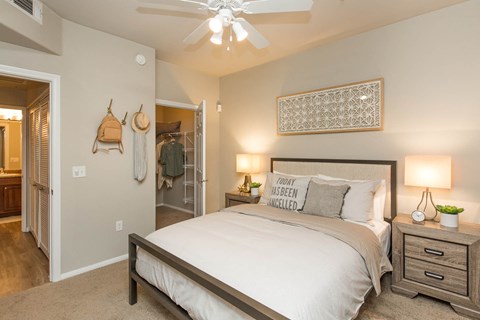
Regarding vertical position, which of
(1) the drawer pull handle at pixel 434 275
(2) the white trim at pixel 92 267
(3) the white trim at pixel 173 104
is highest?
(3) the white trim at pixel 173 104

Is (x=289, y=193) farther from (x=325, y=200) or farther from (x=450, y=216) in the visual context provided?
(x=450, y=216)

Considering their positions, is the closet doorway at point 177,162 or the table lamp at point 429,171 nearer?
the table lamp at point 429,171

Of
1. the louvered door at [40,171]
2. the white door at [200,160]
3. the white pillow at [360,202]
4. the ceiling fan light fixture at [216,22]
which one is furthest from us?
the white door at [200,160]

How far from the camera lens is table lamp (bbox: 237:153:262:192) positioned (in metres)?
3.84

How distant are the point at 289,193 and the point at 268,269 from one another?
4.80 ft

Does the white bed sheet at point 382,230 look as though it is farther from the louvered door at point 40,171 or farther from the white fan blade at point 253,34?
the louvered door at point 40,171

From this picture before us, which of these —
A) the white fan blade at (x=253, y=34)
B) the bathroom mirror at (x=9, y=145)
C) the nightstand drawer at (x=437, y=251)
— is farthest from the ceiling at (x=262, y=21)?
the bathroom mirror at (x=9, y=145)

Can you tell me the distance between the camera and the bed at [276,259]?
133 centimetres

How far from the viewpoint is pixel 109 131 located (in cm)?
288

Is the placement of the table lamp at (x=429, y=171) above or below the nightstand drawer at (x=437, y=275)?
above

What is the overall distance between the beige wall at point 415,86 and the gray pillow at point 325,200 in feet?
2.23

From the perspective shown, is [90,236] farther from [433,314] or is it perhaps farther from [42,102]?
[433,314]

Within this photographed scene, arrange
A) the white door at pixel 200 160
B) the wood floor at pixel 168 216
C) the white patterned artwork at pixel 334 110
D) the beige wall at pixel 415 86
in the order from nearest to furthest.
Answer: the beige wall at pixel 415 86 < the white patterned artwork at pixel 334 110 < the white door at pixel 200 160 < the wood floor at pixel 168 216

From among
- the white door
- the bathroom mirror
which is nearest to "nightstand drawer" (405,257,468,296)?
the white door
